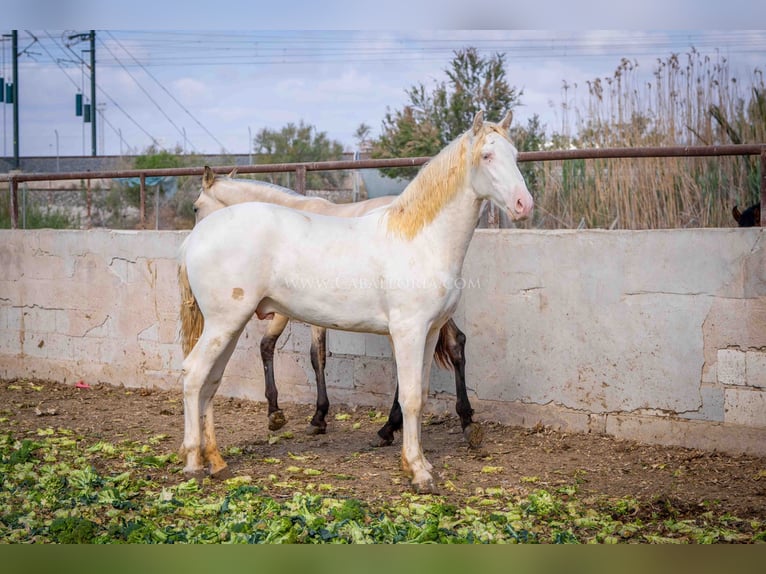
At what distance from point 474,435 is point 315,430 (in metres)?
1.21

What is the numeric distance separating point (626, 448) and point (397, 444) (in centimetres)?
149

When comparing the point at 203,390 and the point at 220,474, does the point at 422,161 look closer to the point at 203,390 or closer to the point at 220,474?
the point at 203,390

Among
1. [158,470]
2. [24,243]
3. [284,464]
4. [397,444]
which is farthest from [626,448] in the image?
[24,243]

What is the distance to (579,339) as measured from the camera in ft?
18.1

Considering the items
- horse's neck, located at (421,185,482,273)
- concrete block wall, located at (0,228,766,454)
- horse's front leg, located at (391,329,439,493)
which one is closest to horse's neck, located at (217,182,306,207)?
concrete block wall, located at (0,228,766,454)

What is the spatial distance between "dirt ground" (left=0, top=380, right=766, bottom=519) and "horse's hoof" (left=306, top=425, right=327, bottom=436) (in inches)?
1.3

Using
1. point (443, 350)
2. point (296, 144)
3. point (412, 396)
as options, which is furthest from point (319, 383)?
point (296, 144)

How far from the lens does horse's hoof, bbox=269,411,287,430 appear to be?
19.2 feet

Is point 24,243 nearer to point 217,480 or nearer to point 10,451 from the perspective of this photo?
point 10,451

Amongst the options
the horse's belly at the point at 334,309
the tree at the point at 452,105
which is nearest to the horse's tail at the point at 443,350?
the horse's belly at the point at 334,309

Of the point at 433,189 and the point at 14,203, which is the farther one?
the point at 14,203

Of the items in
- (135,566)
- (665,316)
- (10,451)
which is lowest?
(10,451)

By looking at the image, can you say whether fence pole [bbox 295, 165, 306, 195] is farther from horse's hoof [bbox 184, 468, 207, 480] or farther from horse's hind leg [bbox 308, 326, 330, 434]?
horse's hoof [bbox 184, 468, 207, 480]

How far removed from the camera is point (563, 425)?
5562mm
